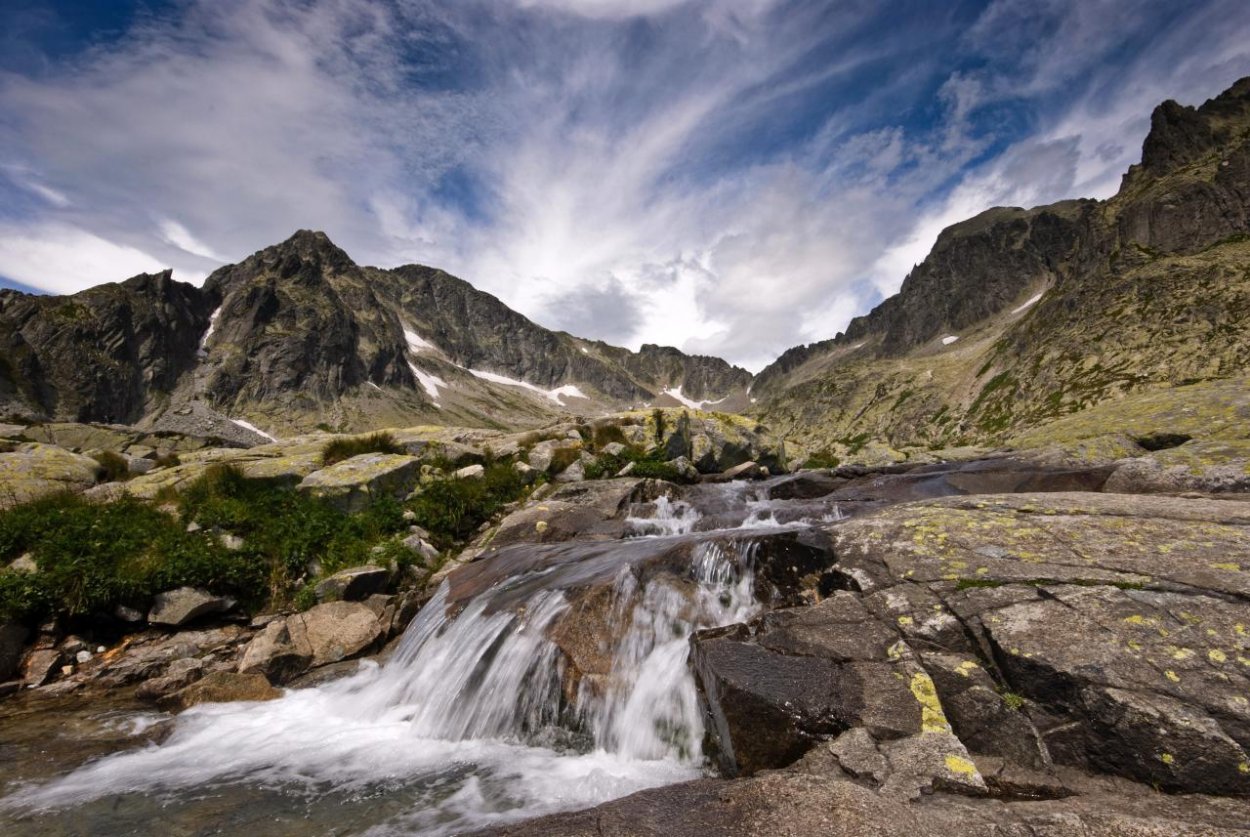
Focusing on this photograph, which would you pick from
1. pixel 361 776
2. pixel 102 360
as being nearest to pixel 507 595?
pixel 361 776

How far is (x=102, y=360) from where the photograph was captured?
604 feet

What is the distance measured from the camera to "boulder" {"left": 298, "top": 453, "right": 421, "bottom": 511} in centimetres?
1767

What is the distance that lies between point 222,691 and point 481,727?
5.59 meters

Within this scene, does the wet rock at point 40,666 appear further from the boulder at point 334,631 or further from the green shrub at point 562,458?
the green shrub at point 562,458

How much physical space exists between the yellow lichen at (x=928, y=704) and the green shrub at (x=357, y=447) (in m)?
21.5

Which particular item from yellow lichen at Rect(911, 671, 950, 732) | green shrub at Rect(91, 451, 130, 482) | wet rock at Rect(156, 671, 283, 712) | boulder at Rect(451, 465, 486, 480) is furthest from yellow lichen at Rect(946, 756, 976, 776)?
green shrub at Rect(91, 451, 130, 482)

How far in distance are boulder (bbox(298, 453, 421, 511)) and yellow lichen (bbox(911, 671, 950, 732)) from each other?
55.2ft

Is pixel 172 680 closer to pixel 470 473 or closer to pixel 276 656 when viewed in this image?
pixel 276 656

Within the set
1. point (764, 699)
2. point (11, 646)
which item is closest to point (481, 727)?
point (764, 699)

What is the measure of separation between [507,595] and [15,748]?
7.86m

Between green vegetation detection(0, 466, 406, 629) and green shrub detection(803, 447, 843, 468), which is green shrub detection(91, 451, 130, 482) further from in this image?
green shrub detection(803, 447, 843, 468)

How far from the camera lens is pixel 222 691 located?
10031 mm

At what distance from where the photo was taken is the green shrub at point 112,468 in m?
20.2

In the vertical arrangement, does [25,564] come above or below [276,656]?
above
